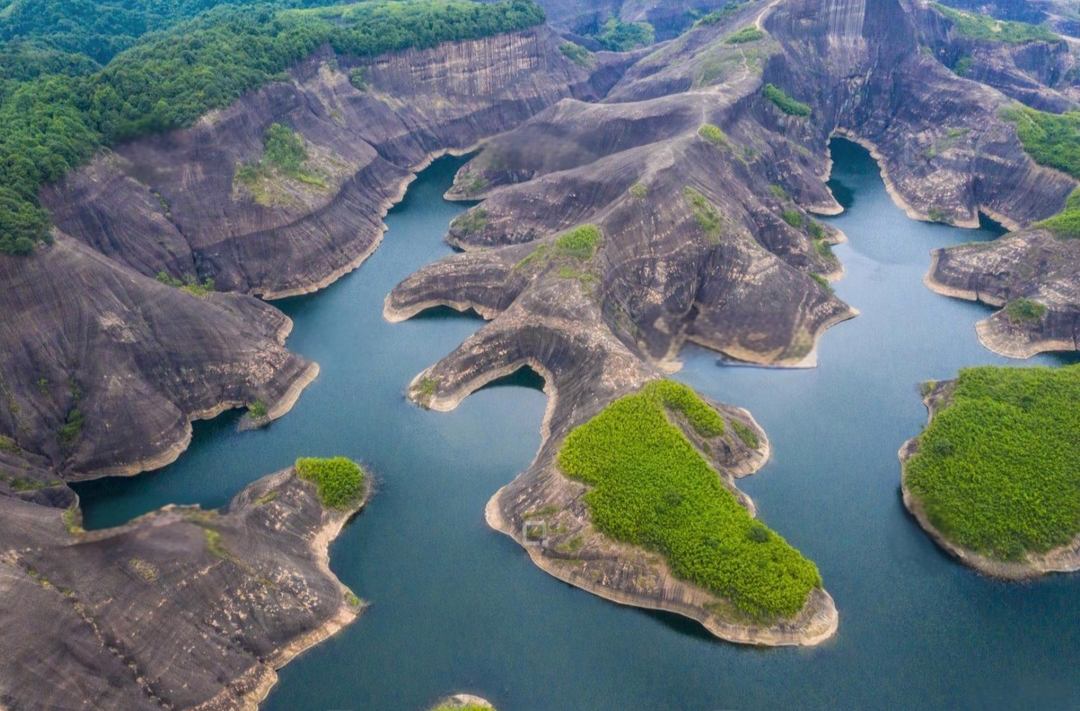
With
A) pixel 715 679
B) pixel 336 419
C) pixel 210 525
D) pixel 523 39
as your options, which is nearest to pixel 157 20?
pixel 523 39

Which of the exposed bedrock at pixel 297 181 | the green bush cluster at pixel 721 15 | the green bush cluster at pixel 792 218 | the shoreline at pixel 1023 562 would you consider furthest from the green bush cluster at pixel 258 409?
the green bush cluster at pixel 721 15

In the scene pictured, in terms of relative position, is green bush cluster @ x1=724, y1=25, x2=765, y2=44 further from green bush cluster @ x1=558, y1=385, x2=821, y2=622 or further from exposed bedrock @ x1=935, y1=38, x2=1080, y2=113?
green bush cluster @ x1=558, y1=385, x2=821, y2=622

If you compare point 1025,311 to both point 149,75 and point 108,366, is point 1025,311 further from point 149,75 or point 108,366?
point 149,75

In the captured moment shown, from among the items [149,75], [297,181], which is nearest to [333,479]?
[297,181]

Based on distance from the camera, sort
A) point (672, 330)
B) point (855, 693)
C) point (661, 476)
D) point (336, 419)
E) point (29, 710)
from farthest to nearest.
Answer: point (672, 330) → point (336, 419) → point (661, 476) → point (855, 693) → point (29, 710)

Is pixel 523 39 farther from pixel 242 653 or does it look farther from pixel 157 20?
pixel 242 653

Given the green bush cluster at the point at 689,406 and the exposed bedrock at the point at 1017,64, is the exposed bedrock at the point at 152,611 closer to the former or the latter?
the green bush cluster at the point at 689,406
